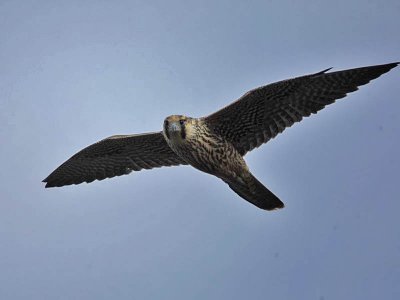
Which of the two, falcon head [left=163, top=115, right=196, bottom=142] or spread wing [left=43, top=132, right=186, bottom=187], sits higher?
spread wing [left=43, top=132, right=186, bottom=187]

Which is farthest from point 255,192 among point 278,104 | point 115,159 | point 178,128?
point 115,159

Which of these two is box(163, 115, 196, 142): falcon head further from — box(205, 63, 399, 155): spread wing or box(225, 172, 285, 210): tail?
box(225, 172, 285, 210): tail

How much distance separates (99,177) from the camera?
504 inches

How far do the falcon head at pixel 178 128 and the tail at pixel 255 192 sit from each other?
1040mm

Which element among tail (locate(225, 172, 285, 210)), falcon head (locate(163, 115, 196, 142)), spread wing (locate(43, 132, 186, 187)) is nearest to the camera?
falcon head (locate(163, 115, 196, 142))

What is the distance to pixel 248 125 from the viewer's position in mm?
11578

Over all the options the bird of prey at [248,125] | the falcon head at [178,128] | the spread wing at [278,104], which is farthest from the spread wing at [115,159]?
the spread wing at [278,104]

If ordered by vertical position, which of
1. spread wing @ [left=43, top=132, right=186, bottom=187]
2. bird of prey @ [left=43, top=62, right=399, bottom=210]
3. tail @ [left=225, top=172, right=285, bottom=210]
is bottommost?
tail @ [left=225, top=172, right=285, bottom=210]

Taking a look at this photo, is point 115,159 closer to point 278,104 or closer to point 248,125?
point 248,125

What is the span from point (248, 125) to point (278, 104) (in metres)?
0.54

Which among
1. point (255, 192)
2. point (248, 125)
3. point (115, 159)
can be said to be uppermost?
point (115, 159)

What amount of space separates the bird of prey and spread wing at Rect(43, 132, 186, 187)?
43 millimetres

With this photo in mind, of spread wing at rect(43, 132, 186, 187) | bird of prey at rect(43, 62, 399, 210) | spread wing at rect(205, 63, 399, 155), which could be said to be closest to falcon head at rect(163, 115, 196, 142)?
bird of prey at rect(43, 62, 399, 210)

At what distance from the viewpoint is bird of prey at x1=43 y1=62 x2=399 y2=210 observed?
1097 cm
